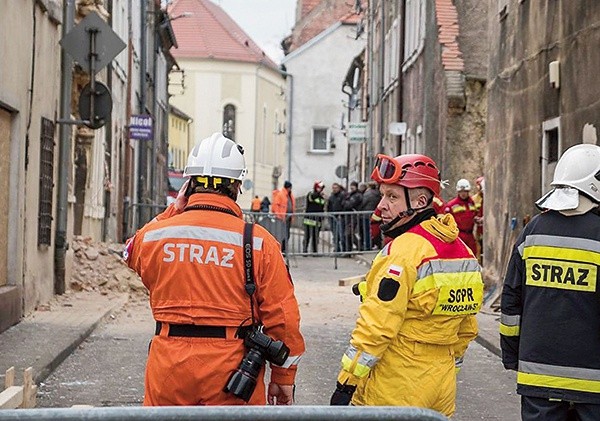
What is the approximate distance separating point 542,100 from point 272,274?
1320 centimetres

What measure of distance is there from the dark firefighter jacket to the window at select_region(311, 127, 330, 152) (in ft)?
237

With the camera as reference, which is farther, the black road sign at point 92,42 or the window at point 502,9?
the window at point 502,9

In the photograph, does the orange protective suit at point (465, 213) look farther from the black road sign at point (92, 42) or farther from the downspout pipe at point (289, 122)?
the downspout pipe at point (289, 122)

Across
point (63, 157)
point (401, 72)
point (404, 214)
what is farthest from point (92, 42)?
point (401, 72)

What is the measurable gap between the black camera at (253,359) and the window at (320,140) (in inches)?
2871

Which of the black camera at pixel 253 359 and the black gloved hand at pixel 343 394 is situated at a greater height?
the black camera at pixel 253 359

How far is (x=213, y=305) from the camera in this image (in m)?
5.35

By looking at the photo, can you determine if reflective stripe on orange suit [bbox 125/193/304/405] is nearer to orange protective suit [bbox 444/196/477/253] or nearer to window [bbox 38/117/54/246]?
window [bbox 38/117/54/246]

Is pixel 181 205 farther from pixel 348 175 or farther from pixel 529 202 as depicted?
pixel 348 175

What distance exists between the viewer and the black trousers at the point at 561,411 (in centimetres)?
579

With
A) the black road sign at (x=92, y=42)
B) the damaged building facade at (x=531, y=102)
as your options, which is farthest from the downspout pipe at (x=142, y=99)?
the black road sign at (x=92, y=42)

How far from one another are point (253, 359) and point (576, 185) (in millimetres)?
1646

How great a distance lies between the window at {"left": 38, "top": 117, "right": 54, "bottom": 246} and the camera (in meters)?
17.2

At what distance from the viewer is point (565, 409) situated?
583 cm
